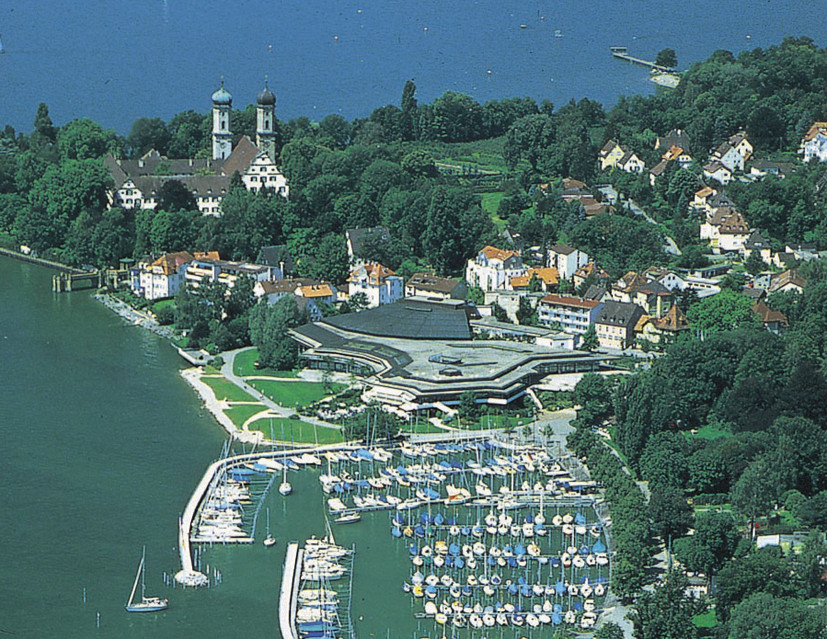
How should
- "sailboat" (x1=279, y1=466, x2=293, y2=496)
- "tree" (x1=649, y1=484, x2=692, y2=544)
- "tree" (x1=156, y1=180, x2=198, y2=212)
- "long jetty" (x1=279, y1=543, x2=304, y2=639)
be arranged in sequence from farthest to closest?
"tree" (x1=156, y1=180, x2=198, y2=212)
"sailboat" (x1=279, y1=466, x2=293, y2=496)
"tree" (x1=649, y1=484, x2=692, y2=544)
"long jetty" (x1=279, y1=543, x2=304, y2=639)

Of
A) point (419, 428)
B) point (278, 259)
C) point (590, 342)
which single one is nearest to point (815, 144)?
point (590, 342)

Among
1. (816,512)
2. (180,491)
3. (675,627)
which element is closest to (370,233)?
(180,491)

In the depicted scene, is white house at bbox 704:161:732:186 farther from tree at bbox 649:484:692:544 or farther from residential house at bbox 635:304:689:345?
tree at bbox 649:484:692:544

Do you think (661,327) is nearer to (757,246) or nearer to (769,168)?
(757,246)

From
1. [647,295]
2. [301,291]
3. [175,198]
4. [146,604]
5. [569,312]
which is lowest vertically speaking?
[146,604]

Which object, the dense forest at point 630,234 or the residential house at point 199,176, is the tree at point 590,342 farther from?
the residential house at point 199,176

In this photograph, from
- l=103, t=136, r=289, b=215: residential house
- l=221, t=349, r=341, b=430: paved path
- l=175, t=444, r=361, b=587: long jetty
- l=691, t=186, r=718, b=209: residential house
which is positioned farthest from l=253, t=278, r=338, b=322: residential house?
l=691, t=186, r=718, b=209: residential house
